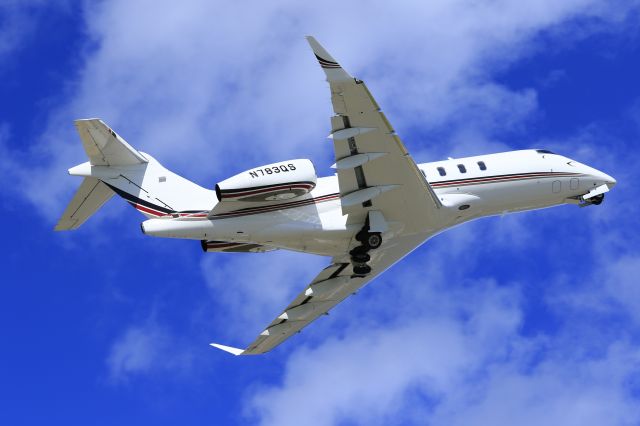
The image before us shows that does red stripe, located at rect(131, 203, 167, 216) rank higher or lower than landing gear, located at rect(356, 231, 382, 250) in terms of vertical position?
higher

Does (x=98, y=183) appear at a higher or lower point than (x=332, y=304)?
higher

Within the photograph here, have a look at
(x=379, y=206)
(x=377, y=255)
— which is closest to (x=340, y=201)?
(x=379, y=206)

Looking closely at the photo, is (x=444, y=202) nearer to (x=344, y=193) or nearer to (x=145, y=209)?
(x=344, y=193)

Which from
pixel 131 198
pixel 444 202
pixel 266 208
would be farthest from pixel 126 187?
pixel 444 202

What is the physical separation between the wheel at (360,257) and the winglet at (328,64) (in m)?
7.71

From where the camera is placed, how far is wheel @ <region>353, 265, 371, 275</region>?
120 feet

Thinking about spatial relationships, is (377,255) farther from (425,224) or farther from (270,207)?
(270,207)

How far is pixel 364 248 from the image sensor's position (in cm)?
3516

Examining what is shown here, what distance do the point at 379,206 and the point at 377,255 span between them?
3.22m

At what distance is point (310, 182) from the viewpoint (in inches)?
1294

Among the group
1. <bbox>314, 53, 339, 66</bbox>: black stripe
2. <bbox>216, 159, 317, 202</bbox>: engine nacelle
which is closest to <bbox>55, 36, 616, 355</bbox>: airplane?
<bbox>216, 159, 317, 202</bbox>: engine nacelle

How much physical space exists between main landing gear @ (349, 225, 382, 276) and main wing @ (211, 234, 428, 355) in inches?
19.0

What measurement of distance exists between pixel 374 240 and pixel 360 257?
1.13 m

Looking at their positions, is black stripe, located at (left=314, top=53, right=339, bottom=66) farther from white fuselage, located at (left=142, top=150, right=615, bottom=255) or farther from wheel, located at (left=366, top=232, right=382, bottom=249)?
wheel, located at (left=366, top=232, right=382, bottom=249)
